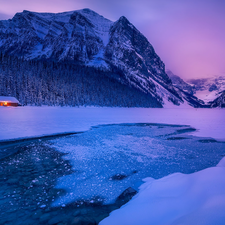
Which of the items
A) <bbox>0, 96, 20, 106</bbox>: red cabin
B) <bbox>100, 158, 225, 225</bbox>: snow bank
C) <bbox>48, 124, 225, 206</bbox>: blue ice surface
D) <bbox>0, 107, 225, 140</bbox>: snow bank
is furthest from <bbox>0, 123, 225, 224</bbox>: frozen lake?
<bbox>0, 96, 20, 106</bbox>: red cabin

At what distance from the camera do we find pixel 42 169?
7.14 meters

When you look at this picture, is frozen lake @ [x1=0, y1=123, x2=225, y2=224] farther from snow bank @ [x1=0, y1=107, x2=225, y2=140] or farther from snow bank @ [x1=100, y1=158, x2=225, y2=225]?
snow bank @ [x1=0, y1=107, x2=225, y2=140]

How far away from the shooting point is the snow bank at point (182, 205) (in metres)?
2.65

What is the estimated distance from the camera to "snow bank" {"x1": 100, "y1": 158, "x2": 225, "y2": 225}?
2.65 meters

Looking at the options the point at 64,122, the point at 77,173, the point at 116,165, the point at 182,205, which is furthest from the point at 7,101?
the point at 182,205

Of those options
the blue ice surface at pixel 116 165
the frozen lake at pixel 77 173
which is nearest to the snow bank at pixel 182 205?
the frozen lake at pixel 77 173

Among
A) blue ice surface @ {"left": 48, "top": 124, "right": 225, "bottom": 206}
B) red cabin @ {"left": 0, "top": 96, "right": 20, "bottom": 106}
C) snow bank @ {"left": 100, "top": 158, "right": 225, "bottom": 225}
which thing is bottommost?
blue ice surface @ {"left": 48, "top": 124, "right": 225, "bottom": 206}

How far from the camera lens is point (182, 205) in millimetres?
3482

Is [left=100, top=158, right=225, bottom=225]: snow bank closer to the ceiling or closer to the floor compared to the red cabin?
closer to the floor

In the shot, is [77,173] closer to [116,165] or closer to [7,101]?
[116,165]

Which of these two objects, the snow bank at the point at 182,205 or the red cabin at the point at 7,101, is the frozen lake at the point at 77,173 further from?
the red cabin at the point at 7,101

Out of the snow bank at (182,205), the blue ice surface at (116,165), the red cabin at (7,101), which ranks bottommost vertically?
the blue ice surface at (116,165)

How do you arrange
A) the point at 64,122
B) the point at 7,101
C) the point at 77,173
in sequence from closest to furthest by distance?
1. the point at 77,173
2. the point at 64,122
3. the point at 7,101

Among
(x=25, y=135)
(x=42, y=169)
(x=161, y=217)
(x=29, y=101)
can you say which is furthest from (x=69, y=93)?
(x=161, y=217)
